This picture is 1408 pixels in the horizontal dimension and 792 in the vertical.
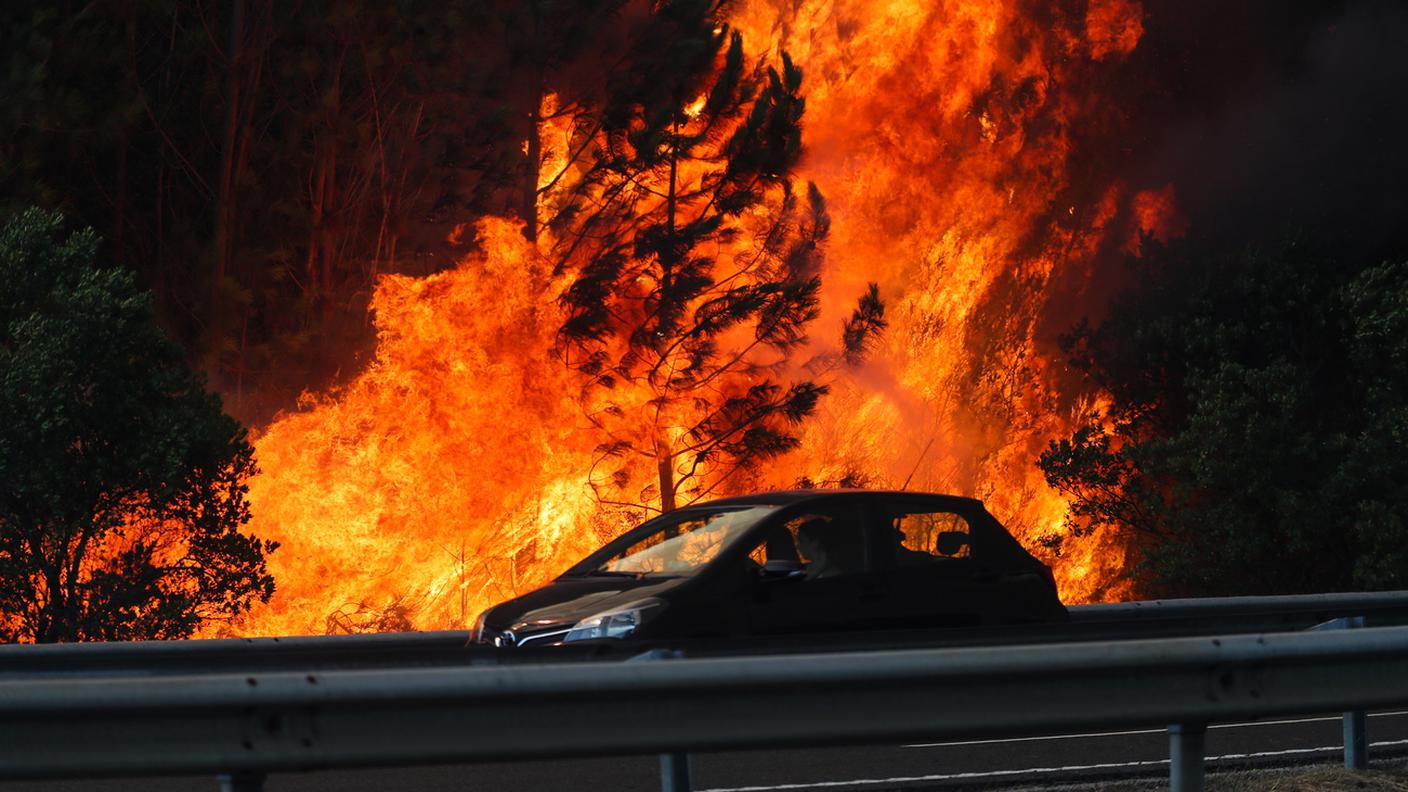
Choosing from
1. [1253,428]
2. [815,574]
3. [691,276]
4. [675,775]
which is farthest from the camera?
[691,276]

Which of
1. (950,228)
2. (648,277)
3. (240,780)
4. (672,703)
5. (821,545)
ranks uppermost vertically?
(950,228)

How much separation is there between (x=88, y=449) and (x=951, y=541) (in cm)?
1034

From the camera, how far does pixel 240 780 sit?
13.5ft

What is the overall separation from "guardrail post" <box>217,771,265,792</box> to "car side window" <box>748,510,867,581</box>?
4452 millimetres

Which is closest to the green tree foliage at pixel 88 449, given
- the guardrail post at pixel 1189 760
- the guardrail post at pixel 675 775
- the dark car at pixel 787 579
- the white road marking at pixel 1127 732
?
the dark car at pixel 787 579

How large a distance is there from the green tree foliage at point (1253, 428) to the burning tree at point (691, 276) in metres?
4.69

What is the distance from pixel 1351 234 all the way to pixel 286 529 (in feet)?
56.0

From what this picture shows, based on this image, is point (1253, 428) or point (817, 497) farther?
point (1253, 428)

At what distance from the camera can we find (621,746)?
434 cm

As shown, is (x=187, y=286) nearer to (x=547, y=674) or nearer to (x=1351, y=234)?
(x=1351, y=234)

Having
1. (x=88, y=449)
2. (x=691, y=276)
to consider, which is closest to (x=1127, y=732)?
(x=88, y=449)

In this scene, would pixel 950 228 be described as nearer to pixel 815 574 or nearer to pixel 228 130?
pixel 228 130

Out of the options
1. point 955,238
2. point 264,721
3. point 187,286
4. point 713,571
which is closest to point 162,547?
point 187,286

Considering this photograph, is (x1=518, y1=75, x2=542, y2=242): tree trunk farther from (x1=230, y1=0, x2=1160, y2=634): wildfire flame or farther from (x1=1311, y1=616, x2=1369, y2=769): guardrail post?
(x1=1311, y1=616, x2=1369, y2=769): guardrail post
